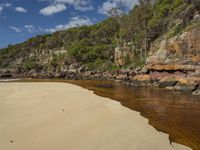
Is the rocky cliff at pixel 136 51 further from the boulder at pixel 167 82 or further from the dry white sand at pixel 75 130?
the dry white sand at pixel 75 130

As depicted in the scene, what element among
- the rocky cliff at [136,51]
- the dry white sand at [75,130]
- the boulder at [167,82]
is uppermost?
the rocky cliff at [136,51]

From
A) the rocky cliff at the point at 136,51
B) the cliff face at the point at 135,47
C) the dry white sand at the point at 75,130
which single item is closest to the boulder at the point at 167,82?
the rocky cliff at the point at 136,51

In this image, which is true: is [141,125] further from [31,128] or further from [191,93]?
[191,93]

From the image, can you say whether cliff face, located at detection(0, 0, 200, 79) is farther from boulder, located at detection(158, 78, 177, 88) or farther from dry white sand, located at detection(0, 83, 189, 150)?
dry white sand, located at detection(0, 83, 189, 150)

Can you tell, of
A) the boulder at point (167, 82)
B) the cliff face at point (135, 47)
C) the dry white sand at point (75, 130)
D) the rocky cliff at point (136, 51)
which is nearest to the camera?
the dry white sand at point (75, 130)

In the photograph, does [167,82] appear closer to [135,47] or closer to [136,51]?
[136,51]

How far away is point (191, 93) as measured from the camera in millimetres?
28078

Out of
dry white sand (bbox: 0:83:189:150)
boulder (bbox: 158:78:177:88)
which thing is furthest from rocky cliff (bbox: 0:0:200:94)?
dry white sand (bbox: 0:83:189:150)

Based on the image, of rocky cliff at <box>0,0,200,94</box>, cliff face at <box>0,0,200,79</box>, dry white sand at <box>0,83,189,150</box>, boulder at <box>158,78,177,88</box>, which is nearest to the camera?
dry white sand at <box>0,83,189,150</box>

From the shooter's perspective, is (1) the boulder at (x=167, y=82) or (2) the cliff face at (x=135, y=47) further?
(2) the cliff face at (x=135, y=47)

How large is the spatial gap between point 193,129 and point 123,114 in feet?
14.1

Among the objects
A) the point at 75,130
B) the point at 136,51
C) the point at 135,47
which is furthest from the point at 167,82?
the point at 135,47

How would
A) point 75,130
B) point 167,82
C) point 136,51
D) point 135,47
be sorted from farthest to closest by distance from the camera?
point 135,47, point 136,51, point 167,82, point 75,130

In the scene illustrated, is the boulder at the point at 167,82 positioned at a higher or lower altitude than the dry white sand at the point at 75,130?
higher
